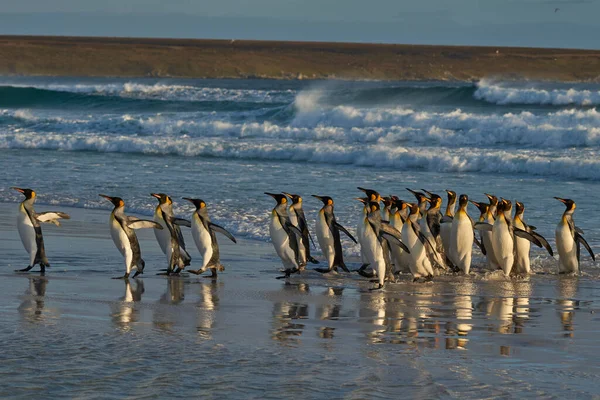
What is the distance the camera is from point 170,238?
8.84m

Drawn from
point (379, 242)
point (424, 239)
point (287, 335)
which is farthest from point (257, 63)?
point (287, 335)

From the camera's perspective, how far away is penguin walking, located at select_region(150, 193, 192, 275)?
8.75m

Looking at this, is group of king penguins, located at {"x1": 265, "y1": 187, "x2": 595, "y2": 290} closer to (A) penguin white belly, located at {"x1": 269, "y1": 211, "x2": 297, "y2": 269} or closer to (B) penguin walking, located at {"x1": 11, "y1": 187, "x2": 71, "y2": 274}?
(A) penguin white belly, located at {"x1": 269, "y1": 211, "x2": 297, "y2": 269}

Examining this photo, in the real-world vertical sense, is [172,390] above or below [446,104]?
below

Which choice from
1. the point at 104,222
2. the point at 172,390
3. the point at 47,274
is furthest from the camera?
the point at 104,222

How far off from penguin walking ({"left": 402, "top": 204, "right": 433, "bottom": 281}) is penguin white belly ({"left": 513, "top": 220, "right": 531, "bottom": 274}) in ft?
2.79

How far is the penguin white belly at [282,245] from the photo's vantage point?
887 centimetres

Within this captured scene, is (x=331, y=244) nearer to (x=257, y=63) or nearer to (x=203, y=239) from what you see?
(x=203, y=239)

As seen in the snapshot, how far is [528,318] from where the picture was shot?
276 inches

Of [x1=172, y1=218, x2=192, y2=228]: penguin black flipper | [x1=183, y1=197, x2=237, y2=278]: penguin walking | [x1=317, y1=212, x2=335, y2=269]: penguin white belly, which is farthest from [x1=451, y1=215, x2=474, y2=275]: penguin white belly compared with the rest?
[x1=172, y1=218, x2=192, y2=228]: penguin black flipper

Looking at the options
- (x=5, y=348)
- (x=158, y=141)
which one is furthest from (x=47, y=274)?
(x=158, y=141)

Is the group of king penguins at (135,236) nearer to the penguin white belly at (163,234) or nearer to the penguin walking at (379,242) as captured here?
the penguin white belly at (163,234)

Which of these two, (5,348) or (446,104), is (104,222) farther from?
(446,104)

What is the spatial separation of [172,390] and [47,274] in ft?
11.8
